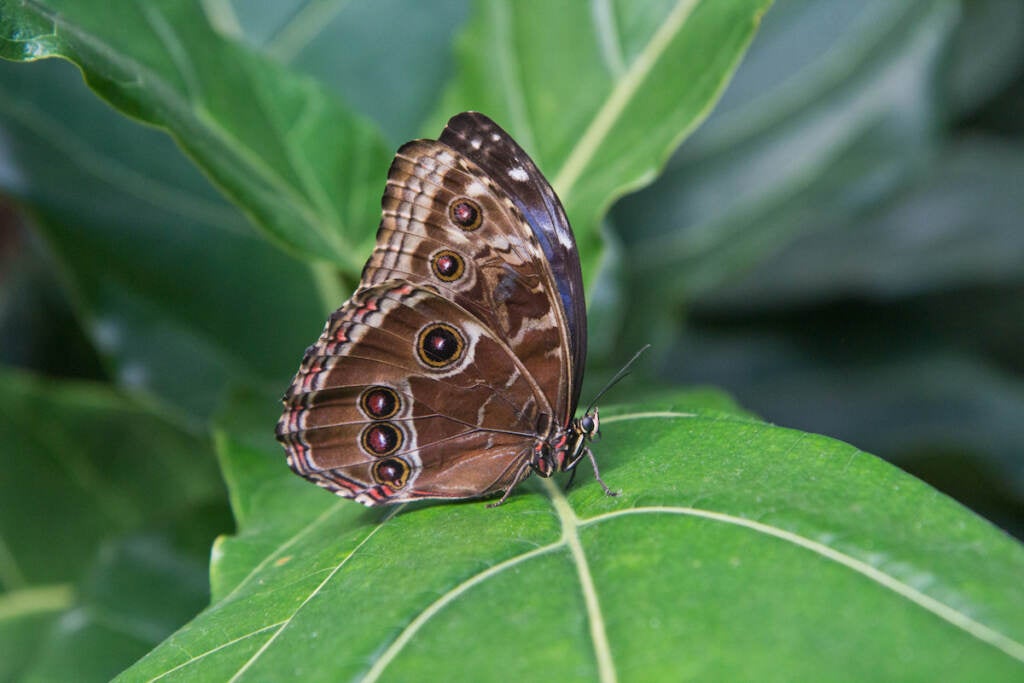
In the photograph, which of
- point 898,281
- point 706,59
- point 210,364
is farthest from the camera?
point 898,281

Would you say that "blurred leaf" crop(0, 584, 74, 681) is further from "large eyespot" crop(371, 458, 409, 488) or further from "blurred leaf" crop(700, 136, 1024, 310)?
"blurred leaf" crop(700, 136, 1024, 310)

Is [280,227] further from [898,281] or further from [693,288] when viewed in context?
[898,281]

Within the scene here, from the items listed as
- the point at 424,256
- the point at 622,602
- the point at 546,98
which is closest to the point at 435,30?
the point at 546,98

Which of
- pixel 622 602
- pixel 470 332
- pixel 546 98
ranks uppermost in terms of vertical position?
pixel 546 98

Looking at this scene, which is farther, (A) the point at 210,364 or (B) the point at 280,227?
(A) the point at 210,364

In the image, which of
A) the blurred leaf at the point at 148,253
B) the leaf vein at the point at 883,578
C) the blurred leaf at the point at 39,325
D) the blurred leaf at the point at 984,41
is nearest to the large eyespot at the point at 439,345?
the leaf vein at the point at 883,578

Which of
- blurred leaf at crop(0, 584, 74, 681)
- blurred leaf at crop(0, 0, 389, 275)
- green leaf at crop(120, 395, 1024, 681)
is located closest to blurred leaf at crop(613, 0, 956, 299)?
blurred leaf at crop(0, 0, 389, 275)

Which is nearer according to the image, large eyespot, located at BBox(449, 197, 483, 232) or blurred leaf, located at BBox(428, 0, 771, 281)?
large eyespot, located at BBox(449, 197, 483, 232)
